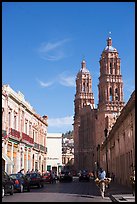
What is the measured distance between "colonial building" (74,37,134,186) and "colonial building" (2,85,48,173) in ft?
64.0

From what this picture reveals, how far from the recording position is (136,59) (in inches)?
479

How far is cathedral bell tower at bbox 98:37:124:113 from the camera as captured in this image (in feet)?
288

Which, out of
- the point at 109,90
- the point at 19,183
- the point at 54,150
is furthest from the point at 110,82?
the point at 19,183

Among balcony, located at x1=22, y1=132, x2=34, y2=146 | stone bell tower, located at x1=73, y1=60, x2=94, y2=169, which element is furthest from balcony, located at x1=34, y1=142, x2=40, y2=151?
stone bell tower, located at x1=73, y1=60, x2=94, y2=169

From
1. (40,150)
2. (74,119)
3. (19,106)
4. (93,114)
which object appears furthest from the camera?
(74,119)

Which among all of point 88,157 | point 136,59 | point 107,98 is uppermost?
point 107,98

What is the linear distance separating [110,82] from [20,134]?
51.5 meters

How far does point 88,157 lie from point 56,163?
30.2 metres

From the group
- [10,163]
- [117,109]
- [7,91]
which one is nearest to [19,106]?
[7,91]

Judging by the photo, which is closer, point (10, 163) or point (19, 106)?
point (10, 163)

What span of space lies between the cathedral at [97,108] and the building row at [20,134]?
63.1 feet

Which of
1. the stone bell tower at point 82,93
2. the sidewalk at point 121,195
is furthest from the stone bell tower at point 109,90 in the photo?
the sidewalk at point 121,195

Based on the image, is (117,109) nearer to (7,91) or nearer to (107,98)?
Answer: (107,98)

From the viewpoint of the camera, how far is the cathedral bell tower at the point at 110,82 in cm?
8769
